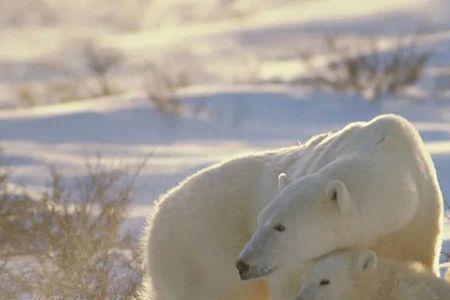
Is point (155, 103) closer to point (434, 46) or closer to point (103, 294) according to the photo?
point (434, 46)

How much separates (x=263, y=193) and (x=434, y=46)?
22.2 m

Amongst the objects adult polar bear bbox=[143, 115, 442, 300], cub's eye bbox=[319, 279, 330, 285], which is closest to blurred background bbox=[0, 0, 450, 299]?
adult polar bear bbox=[143, 115, 442, 300]

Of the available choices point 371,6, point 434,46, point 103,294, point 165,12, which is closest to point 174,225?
point 103,294

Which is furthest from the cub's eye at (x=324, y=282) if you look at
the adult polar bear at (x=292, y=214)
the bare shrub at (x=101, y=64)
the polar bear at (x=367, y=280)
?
the bare shrub at (x=101, y=64)

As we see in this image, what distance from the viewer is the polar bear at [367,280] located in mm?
7258

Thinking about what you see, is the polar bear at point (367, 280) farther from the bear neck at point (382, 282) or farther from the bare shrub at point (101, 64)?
the bare shrub at point (101, 64)

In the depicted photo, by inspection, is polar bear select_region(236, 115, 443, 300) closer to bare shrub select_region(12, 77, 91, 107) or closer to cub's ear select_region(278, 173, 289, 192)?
cub's ear select_region(278, 173, 289, 192)

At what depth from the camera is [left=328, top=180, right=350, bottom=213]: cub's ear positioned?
716cm

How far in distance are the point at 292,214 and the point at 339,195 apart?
0.23 metres

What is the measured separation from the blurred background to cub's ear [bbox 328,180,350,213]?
245 cm

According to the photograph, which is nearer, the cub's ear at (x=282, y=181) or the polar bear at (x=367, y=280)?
the polar bear at (x=367, y=280)

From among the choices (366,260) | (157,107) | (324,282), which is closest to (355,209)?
(366,260)

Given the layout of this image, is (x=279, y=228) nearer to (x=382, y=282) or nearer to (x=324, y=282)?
(x=324, y=282)

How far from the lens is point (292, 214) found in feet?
23.5
